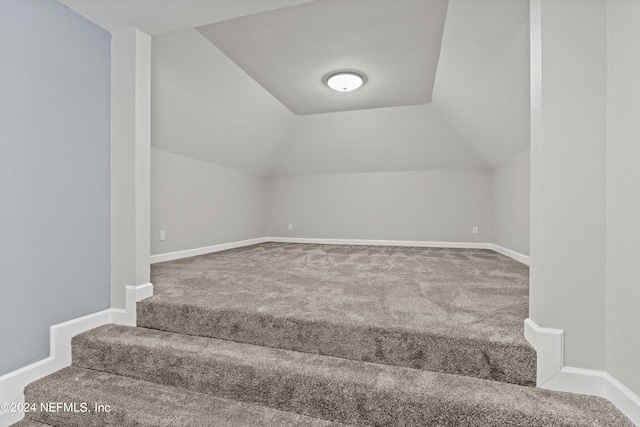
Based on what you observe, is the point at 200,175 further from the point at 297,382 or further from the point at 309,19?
the point at 297,382

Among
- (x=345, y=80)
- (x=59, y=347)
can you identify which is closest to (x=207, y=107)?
(x=345, y=80)

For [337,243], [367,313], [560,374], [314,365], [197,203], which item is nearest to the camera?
[560,374]

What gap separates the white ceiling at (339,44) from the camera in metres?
2.30

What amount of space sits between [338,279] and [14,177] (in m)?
2.28

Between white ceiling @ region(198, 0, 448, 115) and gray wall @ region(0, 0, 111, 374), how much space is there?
1.19 metres

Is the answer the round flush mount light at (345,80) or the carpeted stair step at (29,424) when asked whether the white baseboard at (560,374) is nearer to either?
the carpeted stair step at (29,424)

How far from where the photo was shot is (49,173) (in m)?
1.63

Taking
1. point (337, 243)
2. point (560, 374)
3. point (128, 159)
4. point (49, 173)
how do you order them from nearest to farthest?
point (560, 374) → point (49, 173) → point (128, 159) → point (337, 243)

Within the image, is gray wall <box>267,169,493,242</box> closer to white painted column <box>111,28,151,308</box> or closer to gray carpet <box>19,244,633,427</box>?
gray carpet <box>19,244,633,427</box>

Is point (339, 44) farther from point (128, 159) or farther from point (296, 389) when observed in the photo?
point (296, 389)

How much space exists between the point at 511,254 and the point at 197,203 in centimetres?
453

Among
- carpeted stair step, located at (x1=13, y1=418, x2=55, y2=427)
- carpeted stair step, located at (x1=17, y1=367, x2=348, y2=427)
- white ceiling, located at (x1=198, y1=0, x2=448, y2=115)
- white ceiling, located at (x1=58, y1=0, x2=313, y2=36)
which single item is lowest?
carpeted stair step, located at (x1=13, y1=418, x2=55, y2=427)

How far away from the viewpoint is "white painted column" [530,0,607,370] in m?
1.23

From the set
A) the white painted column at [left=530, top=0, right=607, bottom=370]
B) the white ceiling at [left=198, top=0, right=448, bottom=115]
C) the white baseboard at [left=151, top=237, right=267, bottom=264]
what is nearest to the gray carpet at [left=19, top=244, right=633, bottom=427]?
the white painted column at [left=530, top=0, right=607, bottom=370]
